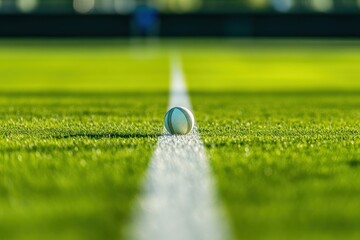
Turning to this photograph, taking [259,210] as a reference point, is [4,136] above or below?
above

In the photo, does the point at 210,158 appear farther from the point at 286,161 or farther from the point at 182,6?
the point at 182,6

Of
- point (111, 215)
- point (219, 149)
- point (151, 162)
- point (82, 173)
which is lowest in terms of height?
point (111, 215)

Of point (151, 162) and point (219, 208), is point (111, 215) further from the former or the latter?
point (151, 162)

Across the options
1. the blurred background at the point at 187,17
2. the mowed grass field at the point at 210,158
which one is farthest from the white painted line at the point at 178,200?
the blurred background at the point at 187,17

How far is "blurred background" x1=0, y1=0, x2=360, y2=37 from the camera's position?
3756cm

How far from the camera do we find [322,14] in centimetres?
3781

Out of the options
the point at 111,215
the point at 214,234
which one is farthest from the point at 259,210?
the point at 111,215

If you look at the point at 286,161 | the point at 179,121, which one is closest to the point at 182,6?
the point at 179,121

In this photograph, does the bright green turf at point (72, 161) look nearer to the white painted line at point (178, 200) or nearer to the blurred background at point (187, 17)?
the white painted line at point (178, 200)

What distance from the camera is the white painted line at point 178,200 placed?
2.60 meters

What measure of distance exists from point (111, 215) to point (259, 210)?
0.56 meters

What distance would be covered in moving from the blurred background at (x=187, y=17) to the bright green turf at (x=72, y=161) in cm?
2869

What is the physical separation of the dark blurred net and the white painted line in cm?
3341

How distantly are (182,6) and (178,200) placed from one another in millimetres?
35488
